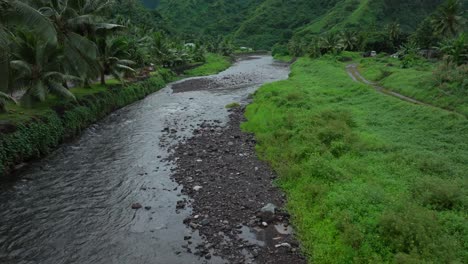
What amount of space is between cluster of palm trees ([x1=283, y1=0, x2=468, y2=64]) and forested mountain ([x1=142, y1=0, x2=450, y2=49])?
43.6 m

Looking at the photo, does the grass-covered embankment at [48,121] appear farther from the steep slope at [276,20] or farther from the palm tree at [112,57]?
the steep slope at [276,20]

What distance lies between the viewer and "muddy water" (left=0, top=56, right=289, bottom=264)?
1246 centimetres

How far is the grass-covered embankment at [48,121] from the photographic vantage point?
63.3 feet

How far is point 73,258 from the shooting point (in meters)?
12.0

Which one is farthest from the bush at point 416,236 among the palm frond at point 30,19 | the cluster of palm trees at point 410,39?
the cluster of palm trees at point 410,39

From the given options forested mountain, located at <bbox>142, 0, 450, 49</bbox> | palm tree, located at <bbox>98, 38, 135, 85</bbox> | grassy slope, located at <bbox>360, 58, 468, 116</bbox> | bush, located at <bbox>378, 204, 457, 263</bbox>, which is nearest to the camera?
bush, located at <bbox>378, 204, 457, 263</bbox>

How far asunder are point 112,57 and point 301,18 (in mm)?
163886

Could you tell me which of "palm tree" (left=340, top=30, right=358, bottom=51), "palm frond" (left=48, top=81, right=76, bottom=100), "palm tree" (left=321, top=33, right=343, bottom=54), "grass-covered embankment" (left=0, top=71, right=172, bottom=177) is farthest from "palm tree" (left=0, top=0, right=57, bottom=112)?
"palm tree" (left=340, top=30, right=358, bottom=51)

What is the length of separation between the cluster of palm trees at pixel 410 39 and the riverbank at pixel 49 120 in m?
38.6

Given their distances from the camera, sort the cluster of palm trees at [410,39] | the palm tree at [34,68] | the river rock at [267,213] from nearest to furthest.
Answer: the river rock at [267,213] < the palm tree at [34,68] < the cluster of palm trees at [410,39]

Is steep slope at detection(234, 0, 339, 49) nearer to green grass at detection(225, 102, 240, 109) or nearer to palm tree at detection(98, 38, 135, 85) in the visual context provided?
green grass at detection(225, 102, 240, 109)

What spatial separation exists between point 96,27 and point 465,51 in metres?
40.1

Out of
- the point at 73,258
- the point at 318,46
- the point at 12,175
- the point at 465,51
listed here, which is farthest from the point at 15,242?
the point at 318,46

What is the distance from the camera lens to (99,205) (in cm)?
1575
